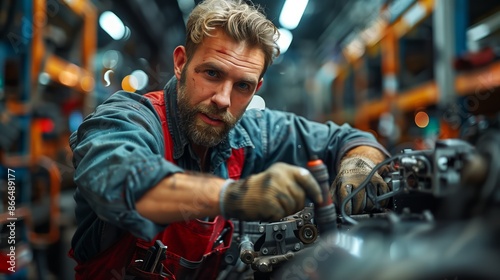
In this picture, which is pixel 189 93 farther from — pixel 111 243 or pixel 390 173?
pixel 390 173

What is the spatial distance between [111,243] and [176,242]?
0.20 m

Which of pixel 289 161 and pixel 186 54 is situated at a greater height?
pixel 186 54

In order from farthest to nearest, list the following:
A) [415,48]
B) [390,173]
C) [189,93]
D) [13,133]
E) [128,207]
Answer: [415,48] → [13,133] → [189,93] → [390,173] → [128,207]

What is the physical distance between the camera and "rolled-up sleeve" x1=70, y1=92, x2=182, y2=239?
34.6 inches

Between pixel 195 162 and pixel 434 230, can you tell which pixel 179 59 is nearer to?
pixel 195 162

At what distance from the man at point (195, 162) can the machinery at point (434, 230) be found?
0.40 ft

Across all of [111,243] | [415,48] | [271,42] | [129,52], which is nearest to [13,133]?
[129,52]

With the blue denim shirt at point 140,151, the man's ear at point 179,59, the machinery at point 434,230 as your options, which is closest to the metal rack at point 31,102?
the man's ear at point 179,59

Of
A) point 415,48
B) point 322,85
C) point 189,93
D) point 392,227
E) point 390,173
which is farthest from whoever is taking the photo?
point 322,85

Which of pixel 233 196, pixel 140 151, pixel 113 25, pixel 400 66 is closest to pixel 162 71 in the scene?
pixel 140 151

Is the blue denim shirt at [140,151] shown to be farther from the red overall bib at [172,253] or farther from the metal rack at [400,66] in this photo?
the metal rack at [400,66]

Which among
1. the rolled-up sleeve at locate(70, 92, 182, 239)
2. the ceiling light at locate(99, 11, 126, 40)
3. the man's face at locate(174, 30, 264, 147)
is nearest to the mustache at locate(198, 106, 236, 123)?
the man's face at locate(174, 30, 264, 147)

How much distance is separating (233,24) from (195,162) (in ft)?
1.53

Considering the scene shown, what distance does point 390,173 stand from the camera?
1.24 meters
